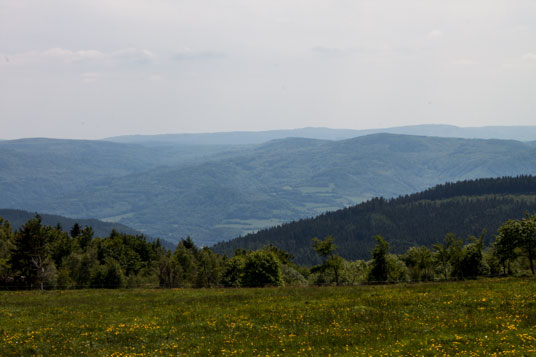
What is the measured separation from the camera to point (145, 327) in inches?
1165

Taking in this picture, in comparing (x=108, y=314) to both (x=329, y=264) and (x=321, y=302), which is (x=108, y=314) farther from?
(x=329, y=264)

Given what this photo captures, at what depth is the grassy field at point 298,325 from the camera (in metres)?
22.5

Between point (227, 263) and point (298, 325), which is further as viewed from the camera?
point (227, 263)

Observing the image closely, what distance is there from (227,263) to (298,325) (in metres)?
79.0

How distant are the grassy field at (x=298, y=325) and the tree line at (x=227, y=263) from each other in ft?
89.9

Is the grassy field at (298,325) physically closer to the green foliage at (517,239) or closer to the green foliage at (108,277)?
the green foliage at (517,239)

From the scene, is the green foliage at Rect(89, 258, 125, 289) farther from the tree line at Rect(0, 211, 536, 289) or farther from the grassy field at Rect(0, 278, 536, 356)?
the grassy field at Rect(0, 278, 536, 356)

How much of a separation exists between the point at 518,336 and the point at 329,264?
2023 inches

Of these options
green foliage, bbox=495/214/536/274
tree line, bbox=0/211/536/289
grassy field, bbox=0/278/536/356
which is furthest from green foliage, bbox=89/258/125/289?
green foliage, bbox=495/214/536/274

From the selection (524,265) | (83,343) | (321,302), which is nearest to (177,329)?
(83,343)

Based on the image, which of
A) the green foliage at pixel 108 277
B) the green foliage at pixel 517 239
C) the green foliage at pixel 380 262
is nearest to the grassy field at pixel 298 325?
the green foliage at pixel 517 239

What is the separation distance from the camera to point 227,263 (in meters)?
105

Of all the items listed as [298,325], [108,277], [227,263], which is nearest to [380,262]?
[227,263]

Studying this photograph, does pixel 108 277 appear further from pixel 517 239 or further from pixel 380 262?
pixel 517 239
